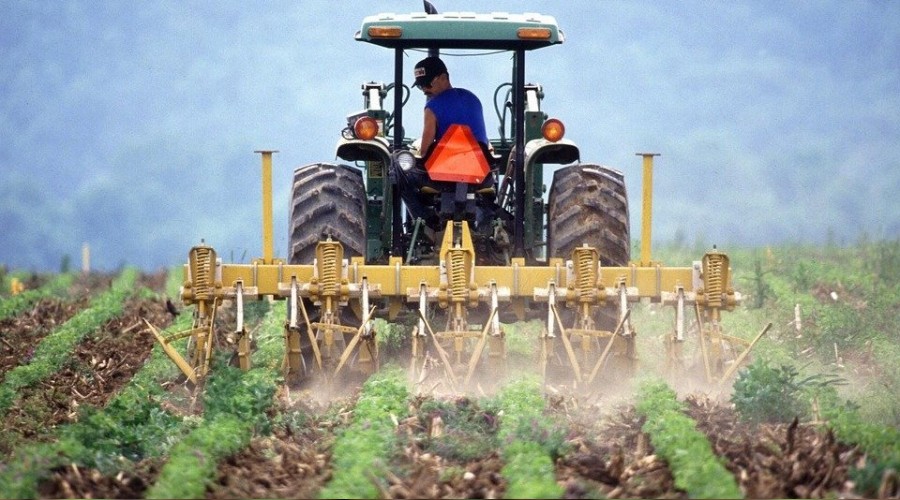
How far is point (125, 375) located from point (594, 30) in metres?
69.4

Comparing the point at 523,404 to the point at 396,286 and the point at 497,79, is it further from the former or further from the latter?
the point at 497,79

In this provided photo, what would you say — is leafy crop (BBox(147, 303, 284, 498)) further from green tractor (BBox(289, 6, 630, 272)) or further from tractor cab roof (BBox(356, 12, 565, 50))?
tractor cab roof (BBox(356, 12, 565, 50))

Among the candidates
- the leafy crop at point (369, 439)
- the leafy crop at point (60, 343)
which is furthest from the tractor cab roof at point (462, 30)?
the leafy crop at point (60, 343)

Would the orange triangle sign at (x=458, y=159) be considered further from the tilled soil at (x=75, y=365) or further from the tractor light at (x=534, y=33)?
the tilled soil at (x=75, y=365)

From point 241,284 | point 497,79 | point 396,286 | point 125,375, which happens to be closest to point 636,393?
point 396,286

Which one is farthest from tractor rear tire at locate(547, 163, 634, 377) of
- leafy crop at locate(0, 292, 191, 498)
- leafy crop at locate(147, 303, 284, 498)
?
leafy crop at locate(0, 292, 191, 498)

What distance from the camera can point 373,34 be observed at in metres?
11.5

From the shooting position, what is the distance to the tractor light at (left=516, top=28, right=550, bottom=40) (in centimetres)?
1144

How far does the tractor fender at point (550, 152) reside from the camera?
1181cm

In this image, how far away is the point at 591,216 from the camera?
39.4 feet

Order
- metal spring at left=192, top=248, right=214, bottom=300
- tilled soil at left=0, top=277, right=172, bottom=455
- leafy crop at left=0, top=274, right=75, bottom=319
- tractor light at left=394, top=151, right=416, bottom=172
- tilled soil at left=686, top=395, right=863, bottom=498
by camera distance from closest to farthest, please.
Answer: tilled soil at left=686, top=395, right=863, bottom=498 < tilled soil at left=0, top=277, right=172, bottom=455 < metal spring at left=192, top=248, right=214, bottom=300 < tractor light at left=394, top=151, right=416, bottom=172 < leafy crop at left=0, top=274, right=75, bottom=319

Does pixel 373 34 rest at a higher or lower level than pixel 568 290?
higher

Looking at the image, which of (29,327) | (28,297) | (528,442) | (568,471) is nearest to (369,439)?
(528,442)

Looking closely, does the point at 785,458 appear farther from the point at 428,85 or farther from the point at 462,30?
the point at 428,85
